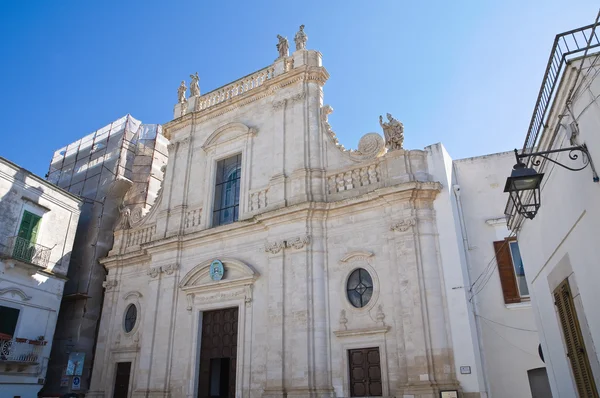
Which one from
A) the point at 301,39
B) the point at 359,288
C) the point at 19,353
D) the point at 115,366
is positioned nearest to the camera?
the point at 359,288

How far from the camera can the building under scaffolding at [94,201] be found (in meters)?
17.2

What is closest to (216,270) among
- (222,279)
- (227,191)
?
(222,279)

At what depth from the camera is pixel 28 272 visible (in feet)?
50.6

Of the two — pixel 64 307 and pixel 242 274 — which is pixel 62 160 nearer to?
pixel 64 307

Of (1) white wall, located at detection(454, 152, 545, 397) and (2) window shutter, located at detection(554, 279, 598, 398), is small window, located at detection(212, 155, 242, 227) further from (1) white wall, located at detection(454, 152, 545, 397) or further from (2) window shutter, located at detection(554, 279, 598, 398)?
(2) window shutter, located at detection(554, 279, 598, 398)

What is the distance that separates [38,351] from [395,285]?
1187 centimetres

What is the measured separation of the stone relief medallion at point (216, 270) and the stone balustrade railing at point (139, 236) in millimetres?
4049

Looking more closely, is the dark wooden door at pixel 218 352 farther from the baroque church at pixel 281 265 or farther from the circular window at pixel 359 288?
the circular window at pixel 359 288

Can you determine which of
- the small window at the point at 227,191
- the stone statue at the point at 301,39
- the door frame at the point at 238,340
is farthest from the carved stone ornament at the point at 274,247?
the stone statue at the point at 301,39

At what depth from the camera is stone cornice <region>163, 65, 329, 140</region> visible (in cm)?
1562

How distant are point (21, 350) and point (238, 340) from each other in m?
7.21

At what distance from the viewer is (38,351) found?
1525 cm

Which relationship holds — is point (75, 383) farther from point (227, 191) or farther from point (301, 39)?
point (301, 39)

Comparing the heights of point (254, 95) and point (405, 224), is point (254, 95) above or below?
above
